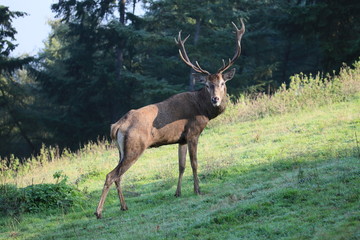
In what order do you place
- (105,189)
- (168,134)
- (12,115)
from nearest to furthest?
1. (105,189)
2. (168,134)
3. (12,115)

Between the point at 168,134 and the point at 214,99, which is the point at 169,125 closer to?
the point at 168,134

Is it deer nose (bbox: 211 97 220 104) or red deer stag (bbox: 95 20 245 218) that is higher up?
deer nose (bbox: 211 97 220 104)

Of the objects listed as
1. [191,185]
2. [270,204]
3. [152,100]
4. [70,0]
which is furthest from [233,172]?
[70,0]

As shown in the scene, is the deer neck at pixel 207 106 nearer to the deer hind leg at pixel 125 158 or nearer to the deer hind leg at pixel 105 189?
the deer hind leg at pixel 125 158

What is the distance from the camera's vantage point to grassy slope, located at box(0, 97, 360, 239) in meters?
6.96

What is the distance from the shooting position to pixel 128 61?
36875mm

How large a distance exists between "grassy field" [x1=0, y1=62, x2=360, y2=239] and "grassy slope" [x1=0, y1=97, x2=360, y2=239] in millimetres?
16

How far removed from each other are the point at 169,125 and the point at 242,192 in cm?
188

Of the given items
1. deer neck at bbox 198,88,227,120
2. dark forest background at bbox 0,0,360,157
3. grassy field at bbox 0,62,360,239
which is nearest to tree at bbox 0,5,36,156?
dark forest background at bbox 0,0,360,157

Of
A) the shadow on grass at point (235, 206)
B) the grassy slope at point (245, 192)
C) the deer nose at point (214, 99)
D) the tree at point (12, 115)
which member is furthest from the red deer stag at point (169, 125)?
the tree at point (12, 115)

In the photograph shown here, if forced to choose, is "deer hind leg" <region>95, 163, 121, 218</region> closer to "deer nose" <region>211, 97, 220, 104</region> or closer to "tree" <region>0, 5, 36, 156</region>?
"deer nose" <region>211, 97, 220, 104</region>

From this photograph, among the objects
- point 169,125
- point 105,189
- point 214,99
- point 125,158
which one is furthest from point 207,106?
point 105,189

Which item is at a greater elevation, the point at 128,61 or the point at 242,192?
the point at 128,61

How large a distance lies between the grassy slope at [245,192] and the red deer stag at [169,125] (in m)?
0.68
